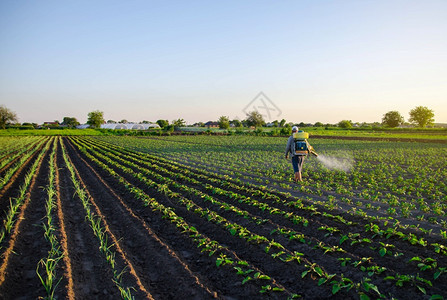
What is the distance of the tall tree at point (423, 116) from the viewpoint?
87312 mm

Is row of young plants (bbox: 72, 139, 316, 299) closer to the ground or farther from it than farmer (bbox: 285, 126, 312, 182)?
closer to the ground

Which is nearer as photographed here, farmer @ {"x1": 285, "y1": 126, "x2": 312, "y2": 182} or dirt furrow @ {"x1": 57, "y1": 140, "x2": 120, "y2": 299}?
dirt furrow @ {"x1": 57, "y1": 140, "x2": 120, "y2": 299}

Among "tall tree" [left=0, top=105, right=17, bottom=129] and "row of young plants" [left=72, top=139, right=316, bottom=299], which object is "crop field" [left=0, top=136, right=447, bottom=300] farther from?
"tall tree" [left=0, top=105, right=17, bottom=129]

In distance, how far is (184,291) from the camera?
3.70 m

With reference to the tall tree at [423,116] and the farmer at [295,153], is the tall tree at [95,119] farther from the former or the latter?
the tall tree at [423,116]

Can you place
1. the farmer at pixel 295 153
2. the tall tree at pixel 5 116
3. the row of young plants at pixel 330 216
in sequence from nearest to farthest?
the row of young plants at pixel 330 216 < the farmer at pixel 295 153 < the tall tree at pixel 5 116

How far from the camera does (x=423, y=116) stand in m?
87.8

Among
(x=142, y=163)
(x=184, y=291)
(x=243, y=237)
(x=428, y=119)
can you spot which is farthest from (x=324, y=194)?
(x=428, y=119)

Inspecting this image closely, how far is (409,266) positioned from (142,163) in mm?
13944

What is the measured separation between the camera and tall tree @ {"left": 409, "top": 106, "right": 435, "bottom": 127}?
87312mm

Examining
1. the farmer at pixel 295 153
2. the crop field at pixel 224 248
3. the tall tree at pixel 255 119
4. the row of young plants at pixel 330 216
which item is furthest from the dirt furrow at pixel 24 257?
the tall tree at pixel 255 119

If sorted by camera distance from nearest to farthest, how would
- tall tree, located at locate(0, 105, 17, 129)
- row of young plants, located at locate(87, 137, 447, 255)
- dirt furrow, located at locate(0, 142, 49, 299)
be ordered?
dirt furrow, located at locate(0, 142, 49, 299), row of young plants, located at locate(87, 137, 447, 255), tall tree, located at locate(0, 105, 17, 129)

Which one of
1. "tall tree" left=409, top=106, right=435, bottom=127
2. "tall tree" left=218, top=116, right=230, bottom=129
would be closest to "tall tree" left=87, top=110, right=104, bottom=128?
"tall tree" left=218, top=116, right=230, bottom=129

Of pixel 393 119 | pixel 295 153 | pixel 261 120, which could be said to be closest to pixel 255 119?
pixel 261 120
